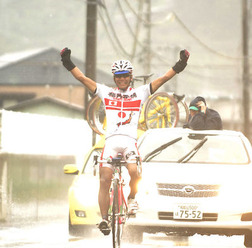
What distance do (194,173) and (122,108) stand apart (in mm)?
1741

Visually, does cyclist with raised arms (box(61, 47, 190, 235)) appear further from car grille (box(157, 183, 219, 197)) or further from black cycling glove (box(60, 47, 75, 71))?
car grille (box(157, 183, 219, 197))

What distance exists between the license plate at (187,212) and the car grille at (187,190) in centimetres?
16

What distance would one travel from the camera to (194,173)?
36.1 ft

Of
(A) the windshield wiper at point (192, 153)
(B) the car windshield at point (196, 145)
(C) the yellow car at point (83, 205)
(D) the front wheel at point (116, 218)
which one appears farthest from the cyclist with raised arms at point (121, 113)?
(B) the car windshield at point (196, 145)

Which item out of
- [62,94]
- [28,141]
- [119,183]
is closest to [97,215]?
[119,183]

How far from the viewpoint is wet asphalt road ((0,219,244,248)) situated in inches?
445

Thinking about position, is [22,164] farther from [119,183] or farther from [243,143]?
[119,183]

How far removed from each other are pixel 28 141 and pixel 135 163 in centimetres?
1341

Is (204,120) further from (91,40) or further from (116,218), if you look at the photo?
(91,40)

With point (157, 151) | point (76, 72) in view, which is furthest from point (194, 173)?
point (76, 72)

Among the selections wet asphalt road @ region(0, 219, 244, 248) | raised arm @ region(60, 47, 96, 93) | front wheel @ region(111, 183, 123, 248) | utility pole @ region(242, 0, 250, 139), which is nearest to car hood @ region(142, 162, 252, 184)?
wet asphalt road @ region(0, 219, 244, 248)

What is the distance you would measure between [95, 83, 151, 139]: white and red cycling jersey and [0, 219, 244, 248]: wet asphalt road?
6.64 ft

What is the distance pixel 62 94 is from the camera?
323 feet

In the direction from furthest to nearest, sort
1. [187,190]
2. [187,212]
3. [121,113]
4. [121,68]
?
[187,190], [187,212], [121,113], [121,68]
